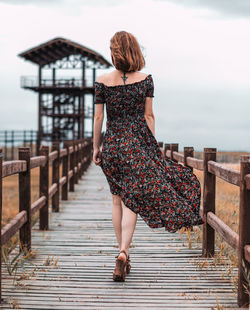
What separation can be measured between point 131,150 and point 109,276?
118 centimetres

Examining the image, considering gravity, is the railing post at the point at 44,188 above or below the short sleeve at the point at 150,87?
below

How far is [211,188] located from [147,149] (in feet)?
3.67

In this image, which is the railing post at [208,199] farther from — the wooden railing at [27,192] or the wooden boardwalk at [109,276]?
the wooden railing at [27,192]

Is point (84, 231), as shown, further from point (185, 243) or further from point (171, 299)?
point (171, 299)

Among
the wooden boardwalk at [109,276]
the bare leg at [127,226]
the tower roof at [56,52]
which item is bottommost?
the wooden boardwalk at [109,276]

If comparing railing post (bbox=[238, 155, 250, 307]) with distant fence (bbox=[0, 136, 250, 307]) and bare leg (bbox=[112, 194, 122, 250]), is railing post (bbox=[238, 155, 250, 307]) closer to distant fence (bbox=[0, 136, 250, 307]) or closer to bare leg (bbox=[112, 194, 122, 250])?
distant fence (bbox=[0, 136, 250, 307])

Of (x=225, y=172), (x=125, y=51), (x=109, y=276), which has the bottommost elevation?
(x=109, y=276)

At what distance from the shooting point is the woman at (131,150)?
13.2ft

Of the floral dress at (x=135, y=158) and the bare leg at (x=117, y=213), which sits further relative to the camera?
the bare leg at (x=117, y=213)

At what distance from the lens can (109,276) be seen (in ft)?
14.1

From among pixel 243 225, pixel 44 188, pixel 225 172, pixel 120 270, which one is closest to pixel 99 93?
pixel 225 172

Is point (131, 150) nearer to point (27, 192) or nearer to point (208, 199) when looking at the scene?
point (208, 199)

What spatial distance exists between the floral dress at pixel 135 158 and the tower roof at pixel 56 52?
2812cm

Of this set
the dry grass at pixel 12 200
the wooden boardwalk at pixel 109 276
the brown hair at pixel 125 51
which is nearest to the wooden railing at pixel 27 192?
the wooden boardwalk at pixel 109 276
